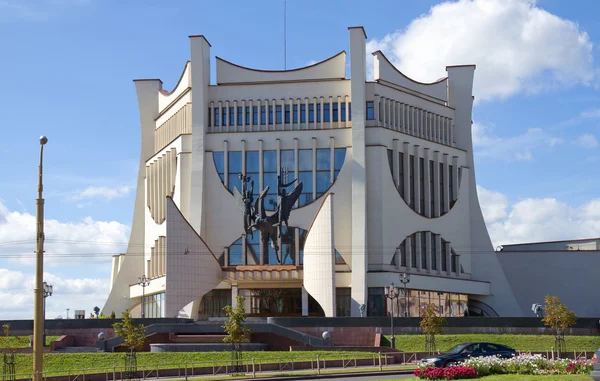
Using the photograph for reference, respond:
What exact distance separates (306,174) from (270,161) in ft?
9.70

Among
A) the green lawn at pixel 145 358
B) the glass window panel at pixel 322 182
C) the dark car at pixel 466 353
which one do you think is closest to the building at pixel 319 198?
the glass window panel at pixel 322 182

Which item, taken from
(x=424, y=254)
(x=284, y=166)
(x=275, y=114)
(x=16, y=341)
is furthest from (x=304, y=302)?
(x=16, y=341)

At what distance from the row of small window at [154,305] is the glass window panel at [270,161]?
13.0m

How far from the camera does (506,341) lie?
50.4 meters

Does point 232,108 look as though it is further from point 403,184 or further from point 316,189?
point 403,184

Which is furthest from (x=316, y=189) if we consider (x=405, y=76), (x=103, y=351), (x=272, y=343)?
(x=103, y=351)

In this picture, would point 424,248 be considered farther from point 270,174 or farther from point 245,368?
point 245,368

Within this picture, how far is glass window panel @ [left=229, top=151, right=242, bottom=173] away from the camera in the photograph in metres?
69.2

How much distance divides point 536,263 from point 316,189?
72.8 ft

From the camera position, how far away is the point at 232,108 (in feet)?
231

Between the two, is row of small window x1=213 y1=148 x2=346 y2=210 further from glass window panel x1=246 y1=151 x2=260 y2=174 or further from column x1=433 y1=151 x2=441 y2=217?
column x1=433 y1=151 x2=441 y2=217

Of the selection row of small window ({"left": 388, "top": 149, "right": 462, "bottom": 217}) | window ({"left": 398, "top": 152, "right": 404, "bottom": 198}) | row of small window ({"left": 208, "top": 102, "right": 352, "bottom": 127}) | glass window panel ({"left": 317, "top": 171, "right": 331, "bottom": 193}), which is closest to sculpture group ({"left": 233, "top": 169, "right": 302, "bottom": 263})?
glass window panel ({"left": 317, "top": 171, "right": 331, "bottom": 193})

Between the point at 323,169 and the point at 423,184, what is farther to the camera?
the point at 423,184

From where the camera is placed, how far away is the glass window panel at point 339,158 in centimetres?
6825
